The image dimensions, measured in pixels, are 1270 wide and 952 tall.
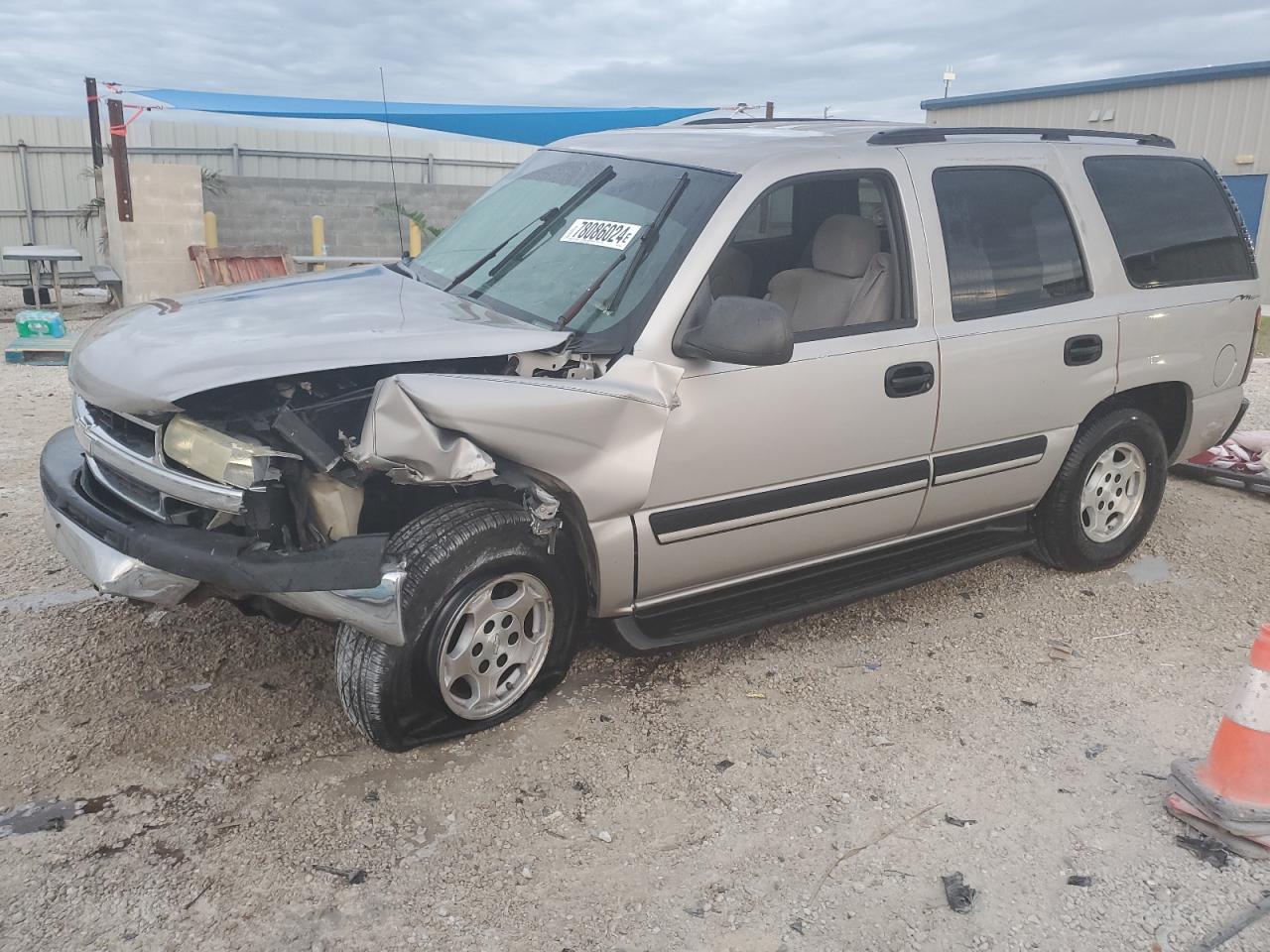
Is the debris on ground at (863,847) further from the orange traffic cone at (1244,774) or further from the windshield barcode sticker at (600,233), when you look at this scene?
the windshield barcode sticker at (600,233)

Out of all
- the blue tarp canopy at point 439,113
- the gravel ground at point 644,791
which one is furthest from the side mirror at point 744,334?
the blue tarp canopy at point 439,113

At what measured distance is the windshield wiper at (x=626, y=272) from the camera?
11.6ft

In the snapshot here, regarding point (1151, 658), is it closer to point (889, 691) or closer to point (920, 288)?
point (889, 691)

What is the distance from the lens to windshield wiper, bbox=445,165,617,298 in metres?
4.02

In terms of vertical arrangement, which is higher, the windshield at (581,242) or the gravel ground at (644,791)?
the windshield at (581,242)

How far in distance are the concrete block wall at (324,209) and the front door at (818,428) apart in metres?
11.4

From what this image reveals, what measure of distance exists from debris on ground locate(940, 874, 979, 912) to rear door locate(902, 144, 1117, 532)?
1643mm

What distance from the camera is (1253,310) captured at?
16.7 feet

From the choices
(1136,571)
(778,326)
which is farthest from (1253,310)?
(778,326)

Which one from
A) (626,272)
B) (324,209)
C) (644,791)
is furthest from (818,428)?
(324,209)

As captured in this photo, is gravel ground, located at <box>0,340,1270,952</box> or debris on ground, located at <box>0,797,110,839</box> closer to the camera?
gravel ground, located at <box>0,340,1270,952</box>

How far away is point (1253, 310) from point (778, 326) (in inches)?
122

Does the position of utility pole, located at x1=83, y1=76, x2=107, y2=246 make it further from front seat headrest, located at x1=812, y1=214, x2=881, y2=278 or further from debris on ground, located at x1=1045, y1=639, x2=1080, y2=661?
debris on ground, located at x1=1045, y1=639, x2=1080, y2=661

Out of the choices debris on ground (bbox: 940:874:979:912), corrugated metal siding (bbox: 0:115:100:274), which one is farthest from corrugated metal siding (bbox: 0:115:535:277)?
debris on ground (bbox: 940:874:979:912)
